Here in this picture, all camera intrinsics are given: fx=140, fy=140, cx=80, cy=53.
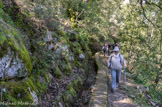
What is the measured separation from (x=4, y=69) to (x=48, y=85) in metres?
2.46

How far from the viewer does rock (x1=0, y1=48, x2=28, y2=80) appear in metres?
4.09

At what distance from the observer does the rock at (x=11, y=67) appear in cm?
409

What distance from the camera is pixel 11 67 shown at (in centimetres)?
445

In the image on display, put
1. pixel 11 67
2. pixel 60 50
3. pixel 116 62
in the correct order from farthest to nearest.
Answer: pixel 60 50 < pixel 116 62 < pixel 11 67

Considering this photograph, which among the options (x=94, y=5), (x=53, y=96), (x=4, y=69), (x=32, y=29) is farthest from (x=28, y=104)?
(x=94, y=5)

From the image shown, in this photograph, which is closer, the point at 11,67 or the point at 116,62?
the point at 11,67

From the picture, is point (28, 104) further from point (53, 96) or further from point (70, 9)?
point (70, 9)

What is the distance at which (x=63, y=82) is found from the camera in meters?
7.36

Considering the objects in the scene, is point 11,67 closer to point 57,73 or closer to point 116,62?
point 57,73

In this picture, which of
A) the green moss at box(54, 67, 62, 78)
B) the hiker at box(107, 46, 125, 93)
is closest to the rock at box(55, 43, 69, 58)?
the green moss at box(54, 67, 62, 78)

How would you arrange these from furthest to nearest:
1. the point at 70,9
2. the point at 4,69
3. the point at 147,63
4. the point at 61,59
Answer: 1. the point at 70,9
2. the point at 147,63
3. the point at 61,59
4. the point at 4,69

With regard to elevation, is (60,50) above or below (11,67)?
above

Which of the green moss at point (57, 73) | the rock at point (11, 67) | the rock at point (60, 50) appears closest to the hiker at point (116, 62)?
the green moss at point (57, 73)

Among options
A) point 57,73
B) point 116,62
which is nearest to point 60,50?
point 57,73
